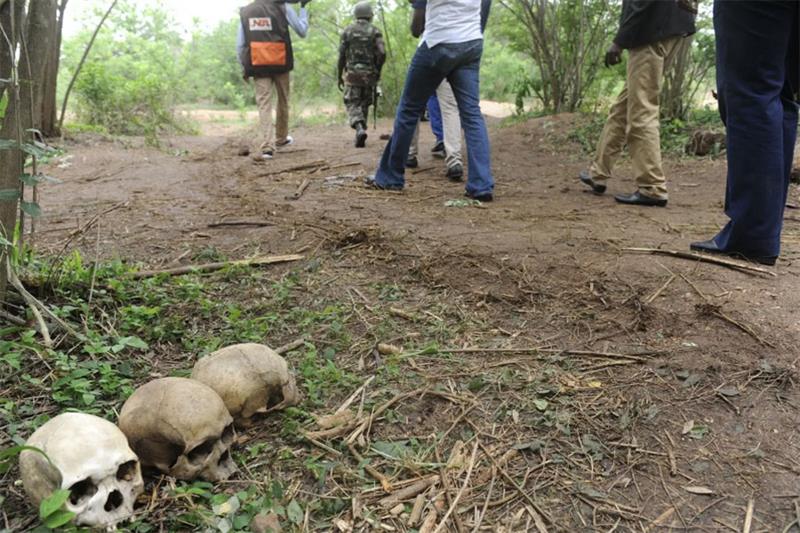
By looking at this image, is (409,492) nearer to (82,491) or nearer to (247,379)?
(247,379)

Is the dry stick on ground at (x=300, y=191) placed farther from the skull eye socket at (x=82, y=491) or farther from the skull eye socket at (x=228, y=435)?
the skull eye socket at (x=82, y=491)

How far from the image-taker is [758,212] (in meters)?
2.89

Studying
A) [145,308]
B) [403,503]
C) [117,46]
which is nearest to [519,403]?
[403,503]

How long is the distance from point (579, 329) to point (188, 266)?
198 centimetres

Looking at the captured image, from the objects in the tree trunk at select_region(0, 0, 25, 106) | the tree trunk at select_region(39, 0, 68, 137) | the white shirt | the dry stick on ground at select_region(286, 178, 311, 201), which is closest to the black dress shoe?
the white shirt

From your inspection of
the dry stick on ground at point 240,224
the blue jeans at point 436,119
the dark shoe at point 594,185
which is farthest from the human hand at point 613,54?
the dry stick on ground at point 240,224

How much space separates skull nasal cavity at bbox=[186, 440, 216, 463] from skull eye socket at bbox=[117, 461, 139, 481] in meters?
0.14

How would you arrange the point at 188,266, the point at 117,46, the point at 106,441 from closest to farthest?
the point at 106,441 < the point at 188,266 < the point at 117,46

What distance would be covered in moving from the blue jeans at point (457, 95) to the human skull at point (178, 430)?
139 inches

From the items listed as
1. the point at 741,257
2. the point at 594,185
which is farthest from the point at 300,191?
the point at 741,257

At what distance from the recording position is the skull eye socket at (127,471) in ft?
5.11

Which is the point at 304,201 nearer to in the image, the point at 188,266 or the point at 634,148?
the point at 188,266

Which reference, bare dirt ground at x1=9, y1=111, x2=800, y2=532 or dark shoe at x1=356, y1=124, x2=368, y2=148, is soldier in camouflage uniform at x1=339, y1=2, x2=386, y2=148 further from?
bare dirt ground at x1=9, y1=111, x2=800, y2=532

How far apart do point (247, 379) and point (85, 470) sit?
52cm
